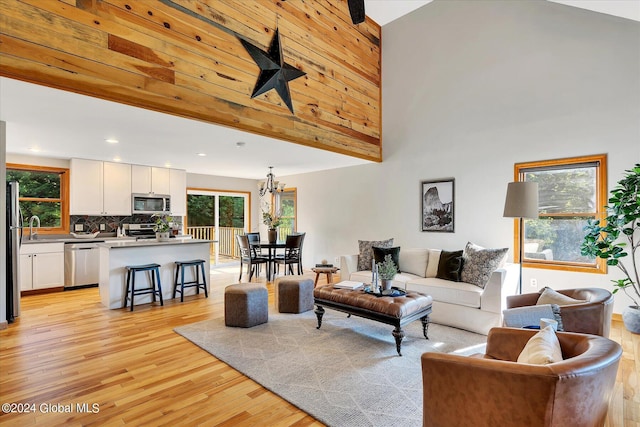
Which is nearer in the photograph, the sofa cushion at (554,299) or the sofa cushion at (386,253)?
the sofa cushion at (554,299)

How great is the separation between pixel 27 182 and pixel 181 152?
298 cm

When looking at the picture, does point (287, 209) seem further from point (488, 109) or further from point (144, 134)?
point (488, 109)

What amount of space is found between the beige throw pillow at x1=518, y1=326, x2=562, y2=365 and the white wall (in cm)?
330

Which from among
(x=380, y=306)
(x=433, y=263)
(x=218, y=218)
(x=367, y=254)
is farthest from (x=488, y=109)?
(x=218, y=218)

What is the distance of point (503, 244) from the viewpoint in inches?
189

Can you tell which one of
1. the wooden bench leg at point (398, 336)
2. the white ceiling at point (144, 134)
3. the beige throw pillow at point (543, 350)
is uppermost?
the white ceiling at point (144, 134)

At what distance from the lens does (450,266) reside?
427cm

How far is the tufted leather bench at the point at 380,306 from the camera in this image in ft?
9.82

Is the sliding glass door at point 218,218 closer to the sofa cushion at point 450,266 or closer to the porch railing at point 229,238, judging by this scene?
the porch railing at point 229,238

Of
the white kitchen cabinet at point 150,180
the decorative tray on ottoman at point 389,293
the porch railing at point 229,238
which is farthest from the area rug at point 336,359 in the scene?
the porch railing at point 229,238

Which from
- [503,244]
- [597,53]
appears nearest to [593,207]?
[503,244]

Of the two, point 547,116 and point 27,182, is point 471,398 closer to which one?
point 547,116

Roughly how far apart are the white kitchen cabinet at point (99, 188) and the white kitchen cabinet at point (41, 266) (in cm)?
79

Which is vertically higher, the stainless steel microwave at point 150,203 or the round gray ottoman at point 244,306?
the stainless steel microwave at point 150,203
